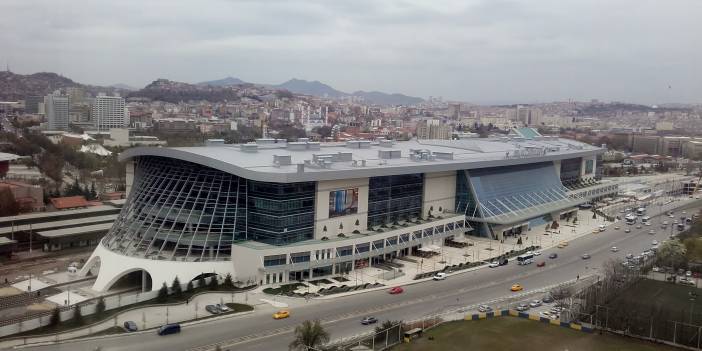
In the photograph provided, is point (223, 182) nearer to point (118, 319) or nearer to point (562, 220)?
point (118, 319)

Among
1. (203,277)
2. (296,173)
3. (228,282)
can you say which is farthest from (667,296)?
(203,277)

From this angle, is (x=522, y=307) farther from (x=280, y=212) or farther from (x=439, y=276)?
(x=280, y=212)

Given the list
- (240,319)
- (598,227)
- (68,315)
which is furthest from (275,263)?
(598,227)

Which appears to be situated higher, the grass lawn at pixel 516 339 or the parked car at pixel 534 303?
the parked car at pixel 534 303

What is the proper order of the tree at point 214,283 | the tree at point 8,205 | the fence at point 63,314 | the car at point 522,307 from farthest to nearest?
the tree at point 8,205 < the tree at point 214,283 < the car at point 522,307 < the fence at point 63,314

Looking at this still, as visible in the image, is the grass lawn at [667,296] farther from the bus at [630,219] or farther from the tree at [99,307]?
the tree at [99,307]

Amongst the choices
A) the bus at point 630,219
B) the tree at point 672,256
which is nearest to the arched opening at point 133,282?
the tree at point 672,256

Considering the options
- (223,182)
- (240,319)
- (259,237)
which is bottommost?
(240,319)
